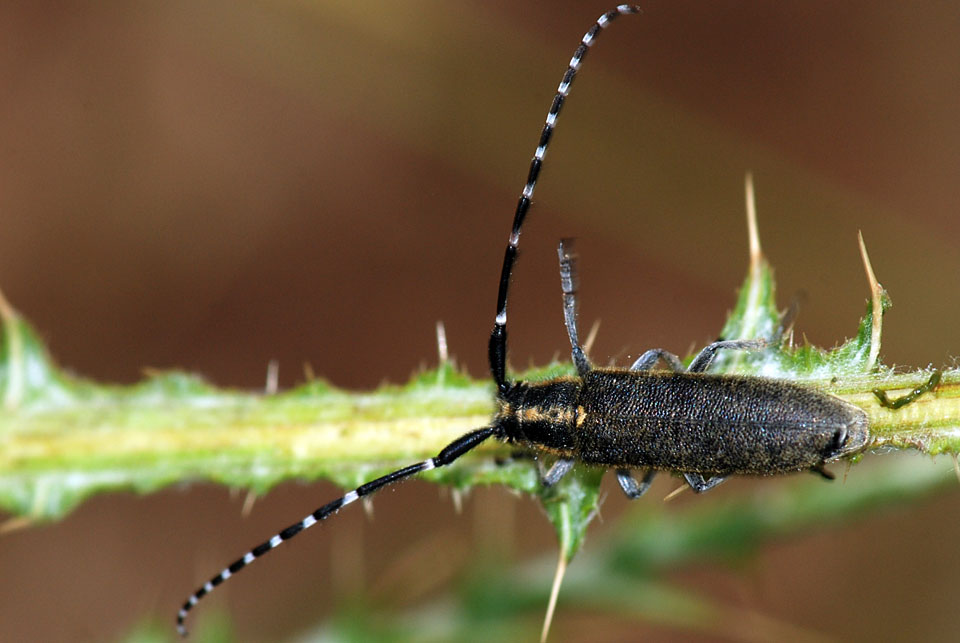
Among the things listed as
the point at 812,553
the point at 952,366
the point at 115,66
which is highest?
the point at 115,66

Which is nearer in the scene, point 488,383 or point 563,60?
point 488,383

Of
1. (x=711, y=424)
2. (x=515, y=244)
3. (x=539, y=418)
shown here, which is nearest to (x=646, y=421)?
(x=711, y=424)

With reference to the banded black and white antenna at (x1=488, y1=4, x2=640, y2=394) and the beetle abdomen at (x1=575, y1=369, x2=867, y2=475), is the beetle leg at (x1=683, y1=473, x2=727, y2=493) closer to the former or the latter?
the beetle abdomen at (x1=575, y1=369, x2=867, y2=475)

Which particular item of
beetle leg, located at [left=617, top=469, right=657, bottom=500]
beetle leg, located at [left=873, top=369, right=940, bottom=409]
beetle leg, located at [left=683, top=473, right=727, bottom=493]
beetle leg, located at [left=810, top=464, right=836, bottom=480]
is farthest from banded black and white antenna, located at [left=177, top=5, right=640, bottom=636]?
beetle leg, located at [left=873, top=369, right=940, bottom=409]

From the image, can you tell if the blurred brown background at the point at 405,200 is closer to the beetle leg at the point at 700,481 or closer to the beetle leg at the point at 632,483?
the beetle leg at the point at 632,483

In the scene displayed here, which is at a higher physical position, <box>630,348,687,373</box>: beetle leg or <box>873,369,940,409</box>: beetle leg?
<box>873,369,940,409</box>: beetle leg

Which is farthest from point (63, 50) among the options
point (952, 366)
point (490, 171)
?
point (952, 366)

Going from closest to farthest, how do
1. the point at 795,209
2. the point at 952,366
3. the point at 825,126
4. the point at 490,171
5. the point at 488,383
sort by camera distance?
the point at 952,366, the point at 488,383, the point at 795,209, the point at 490,171, the point at 825,126

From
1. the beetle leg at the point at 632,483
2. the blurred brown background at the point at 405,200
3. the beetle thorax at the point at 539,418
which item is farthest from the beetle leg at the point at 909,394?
the blurred brown background at the point at 405,200

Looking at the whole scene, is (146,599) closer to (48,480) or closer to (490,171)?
(48,480)
